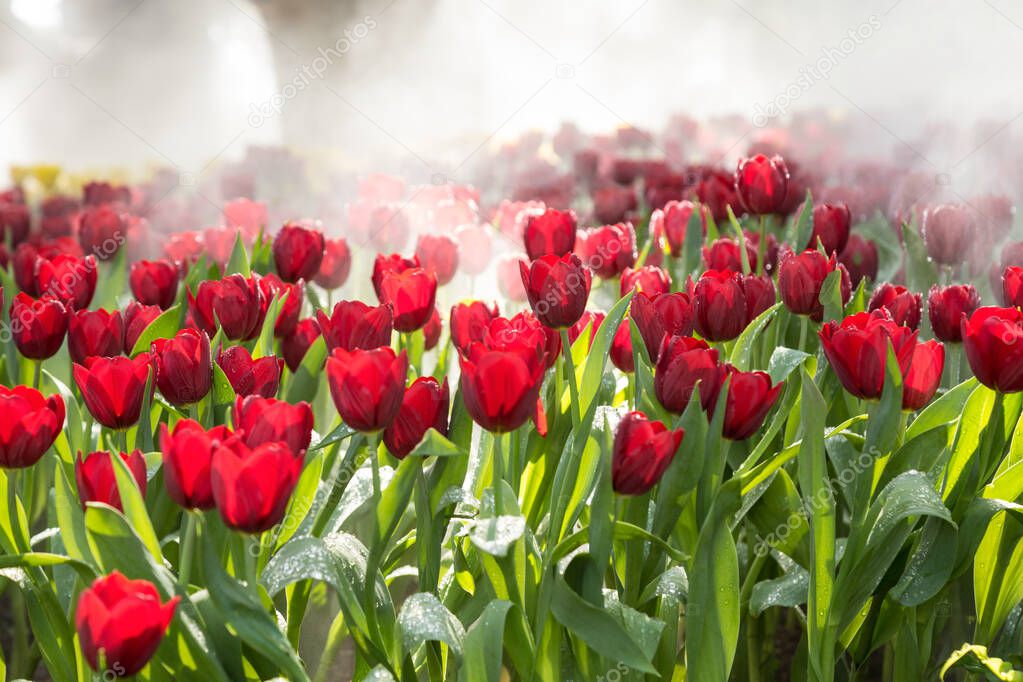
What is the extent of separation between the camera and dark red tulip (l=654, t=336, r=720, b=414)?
81 centimetres

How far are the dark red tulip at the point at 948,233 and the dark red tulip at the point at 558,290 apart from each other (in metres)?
0.63

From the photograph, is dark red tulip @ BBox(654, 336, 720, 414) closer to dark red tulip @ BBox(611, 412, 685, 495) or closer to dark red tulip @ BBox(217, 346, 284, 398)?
dark red tulip @ BBox(611, 412, 685, 495)

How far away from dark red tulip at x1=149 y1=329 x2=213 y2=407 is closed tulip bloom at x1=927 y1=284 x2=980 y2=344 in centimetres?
64

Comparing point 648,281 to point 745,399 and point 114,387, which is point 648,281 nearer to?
point 745,399

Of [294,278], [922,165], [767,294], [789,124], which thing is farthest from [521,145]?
[767,294]

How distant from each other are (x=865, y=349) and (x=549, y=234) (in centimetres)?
48

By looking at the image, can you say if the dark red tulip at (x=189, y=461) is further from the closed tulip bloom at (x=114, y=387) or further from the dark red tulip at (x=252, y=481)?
the closed tulip bloom at (x=114, y=387)

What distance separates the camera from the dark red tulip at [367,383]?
28.9 inches

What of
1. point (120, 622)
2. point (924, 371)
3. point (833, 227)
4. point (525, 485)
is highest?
point (833, 227)

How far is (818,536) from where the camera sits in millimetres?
836

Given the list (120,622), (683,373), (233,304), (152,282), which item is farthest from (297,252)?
(120,622)

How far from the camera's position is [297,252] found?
1276 mm

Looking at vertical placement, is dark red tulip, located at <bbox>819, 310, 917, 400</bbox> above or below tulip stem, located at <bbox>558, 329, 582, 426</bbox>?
above

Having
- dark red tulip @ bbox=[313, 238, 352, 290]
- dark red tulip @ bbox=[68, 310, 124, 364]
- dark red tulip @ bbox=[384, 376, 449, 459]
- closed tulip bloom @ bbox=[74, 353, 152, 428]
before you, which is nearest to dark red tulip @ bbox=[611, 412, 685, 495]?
dark red tulip @ bbox=[384, 376, 449, 459]
